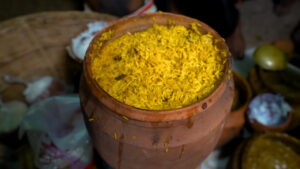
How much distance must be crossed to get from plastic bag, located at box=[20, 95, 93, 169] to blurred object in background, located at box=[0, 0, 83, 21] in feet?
6.40

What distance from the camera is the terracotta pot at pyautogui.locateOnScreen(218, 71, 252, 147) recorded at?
1978 mm

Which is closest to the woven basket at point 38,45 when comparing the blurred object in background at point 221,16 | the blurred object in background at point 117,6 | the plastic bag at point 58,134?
the blurred object in background at point 117,6

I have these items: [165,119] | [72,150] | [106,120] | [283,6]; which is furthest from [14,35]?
[283,6]

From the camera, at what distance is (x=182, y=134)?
1050mm

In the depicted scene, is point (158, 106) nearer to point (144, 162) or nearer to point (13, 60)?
point (144, 162)

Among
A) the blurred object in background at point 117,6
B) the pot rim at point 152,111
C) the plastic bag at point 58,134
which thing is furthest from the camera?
the blurred object in background at point 117,6

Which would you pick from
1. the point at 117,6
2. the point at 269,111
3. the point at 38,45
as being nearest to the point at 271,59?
the point at 269,111

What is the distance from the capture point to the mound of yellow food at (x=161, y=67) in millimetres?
1070

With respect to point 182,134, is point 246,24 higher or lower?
lower

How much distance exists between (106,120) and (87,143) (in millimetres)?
823

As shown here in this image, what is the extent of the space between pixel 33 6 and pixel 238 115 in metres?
2.86

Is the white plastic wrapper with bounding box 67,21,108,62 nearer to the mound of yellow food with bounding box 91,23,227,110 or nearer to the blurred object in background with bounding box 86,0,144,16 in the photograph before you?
the blurred object in background with bounding box 86,0,144,16

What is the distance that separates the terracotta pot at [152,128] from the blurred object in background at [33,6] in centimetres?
261

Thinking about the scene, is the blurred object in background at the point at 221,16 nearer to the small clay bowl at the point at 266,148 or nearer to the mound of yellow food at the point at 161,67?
the small clay bowl at the point at 266,148
